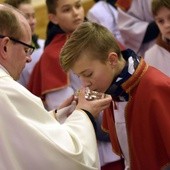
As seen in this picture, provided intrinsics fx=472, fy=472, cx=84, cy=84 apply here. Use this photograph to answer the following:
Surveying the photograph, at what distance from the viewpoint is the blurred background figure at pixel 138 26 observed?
304 centimetres

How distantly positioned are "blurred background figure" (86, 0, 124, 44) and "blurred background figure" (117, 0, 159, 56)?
21 cm

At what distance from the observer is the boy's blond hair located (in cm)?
188

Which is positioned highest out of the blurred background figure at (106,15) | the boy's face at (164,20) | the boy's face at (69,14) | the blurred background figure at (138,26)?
the boy's face at (164,20)

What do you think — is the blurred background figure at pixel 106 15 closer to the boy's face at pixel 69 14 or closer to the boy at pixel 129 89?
the boy's face at pixel 69 14

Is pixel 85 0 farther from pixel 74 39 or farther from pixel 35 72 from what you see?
pixel 74 39

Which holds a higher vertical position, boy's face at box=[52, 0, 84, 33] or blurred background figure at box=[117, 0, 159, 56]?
boy's face at box=[52, 0, 84, 33]

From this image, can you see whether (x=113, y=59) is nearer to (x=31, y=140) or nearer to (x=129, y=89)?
(x=129, y=89)

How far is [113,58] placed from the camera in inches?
73.0

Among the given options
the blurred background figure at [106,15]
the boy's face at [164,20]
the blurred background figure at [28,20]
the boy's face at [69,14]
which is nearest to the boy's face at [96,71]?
the boy's face at [164,20]

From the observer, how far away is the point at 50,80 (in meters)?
2.71

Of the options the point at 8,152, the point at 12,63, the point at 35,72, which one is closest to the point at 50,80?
the point at 35,72

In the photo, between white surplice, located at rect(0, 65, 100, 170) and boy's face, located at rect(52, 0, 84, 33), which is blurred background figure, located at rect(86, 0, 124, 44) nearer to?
boy's face, located at rect(52, 0, 84, 33)

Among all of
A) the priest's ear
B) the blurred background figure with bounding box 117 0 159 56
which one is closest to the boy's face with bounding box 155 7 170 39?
the blurred background figure with bounding box 117 0 159 56

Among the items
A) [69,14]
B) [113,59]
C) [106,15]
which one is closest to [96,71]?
[113,59]
